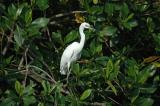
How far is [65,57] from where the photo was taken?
5.38 meters

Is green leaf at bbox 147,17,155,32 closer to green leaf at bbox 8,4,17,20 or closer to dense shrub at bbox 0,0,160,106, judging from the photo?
dense shrub at bbox 0,0,160,106

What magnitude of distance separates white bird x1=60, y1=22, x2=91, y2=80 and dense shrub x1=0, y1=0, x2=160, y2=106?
71 millimetres

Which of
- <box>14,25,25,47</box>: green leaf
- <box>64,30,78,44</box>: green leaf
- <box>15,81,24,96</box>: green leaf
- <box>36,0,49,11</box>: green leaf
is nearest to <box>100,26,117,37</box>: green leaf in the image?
<box>64,30,78,44</box>: green leaf

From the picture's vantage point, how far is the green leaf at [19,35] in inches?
198

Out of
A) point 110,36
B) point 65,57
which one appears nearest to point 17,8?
point 65,57

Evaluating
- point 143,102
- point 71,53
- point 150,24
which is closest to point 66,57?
point 71,53

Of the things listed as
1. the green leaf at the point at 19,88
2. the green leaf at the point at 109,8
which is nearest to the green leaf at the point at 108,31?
the green leaf at the point at 109,8

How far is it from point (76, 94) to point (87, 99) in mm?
99

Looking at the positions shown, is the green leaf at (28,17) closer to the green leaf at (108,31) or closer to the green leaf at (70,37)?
the green leaf at (70,37)

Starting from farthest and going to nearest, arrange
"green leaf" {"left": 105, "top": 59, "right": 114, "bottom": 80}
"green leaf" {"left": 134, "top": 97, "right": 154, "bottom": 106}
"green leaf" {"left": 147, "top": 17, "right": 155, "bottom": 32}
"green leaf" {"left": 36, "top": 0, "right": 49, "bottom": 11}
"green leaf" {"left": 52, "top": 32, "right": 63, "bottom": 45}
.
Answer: "green leaf" {"left": 147, "top": 17, "right": 155, "bottom": 32} < "green leaf" {"left": 52, "top": 32, "right": 63, "bottom": 45} < "green leaf" {"left": 36, "top": 0, "right": 49, "bottom": 11} < "green leaf" {"left": 134, "top": 97, "right": 154, "bottom": 106} < "green leaf" {"left": 105, "top": 59, "right": 114, "bottom": 80}

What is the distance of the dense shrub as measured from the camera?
4.98 m

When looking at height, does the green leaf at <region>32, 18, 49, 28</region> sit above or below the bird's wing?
above

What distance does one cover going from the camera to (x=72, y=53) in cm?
534

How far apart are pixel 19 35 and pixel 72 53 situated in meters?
0.53
